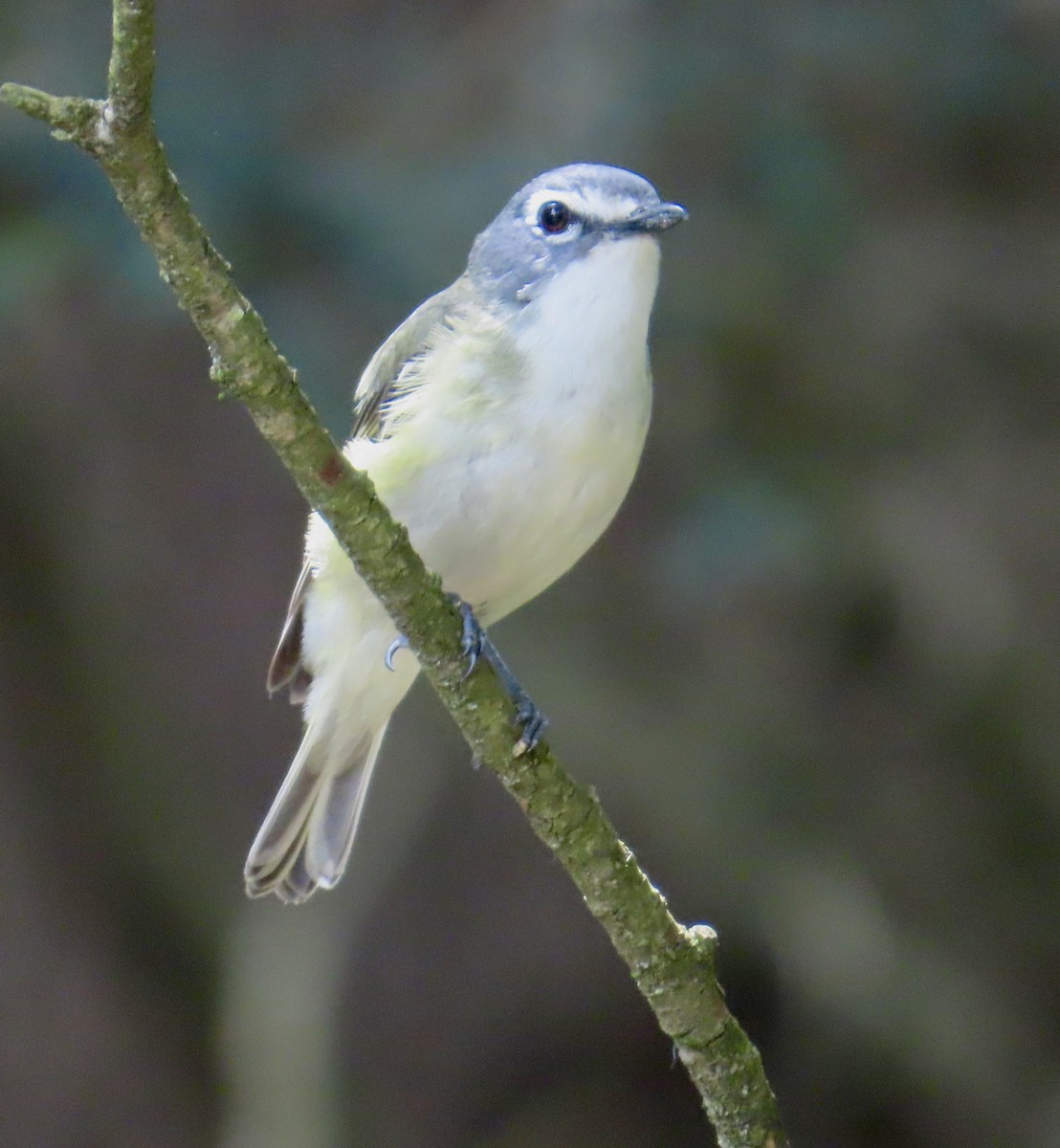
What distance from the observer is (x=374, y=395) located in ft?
13.0

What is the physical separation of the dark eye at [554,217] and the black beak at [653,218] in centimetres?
16

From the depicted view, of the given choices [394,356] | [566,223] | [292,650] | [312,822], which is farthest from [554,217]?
[312,822]

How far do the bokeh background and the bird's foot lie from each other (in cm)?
169

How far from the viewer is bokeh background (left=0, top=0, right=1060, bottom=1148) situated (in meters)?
4.77

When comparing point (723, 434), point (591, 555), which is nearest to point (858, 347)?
point (723, 434)

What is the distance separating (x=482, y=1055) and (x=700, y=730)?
4.98ft

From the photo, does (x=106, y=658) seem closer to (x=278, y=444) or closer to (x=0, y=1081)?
(x=0, y=1081)

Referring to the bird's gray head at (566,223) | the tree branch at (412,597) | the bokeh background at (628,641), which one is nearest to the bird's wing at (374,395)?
the bird's gray head at (566,223)

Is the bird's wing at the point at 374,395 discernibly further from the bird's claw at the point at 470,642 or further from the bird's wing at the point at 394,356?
the bird's claw at the point at 470,642

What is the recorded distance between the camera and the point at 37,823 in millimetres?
5758

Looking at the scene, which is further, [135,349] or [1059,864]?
[135,349]

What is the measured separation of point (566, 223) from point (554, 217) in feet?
0.13

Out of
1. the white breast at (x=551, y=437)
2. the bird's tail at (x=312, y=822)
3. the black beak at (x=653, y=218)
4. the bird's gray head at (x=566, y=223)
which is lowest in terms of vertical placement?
the bird's tail at (x=312, y=822)

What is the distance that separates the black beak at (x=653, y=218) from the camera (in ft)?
11.4
